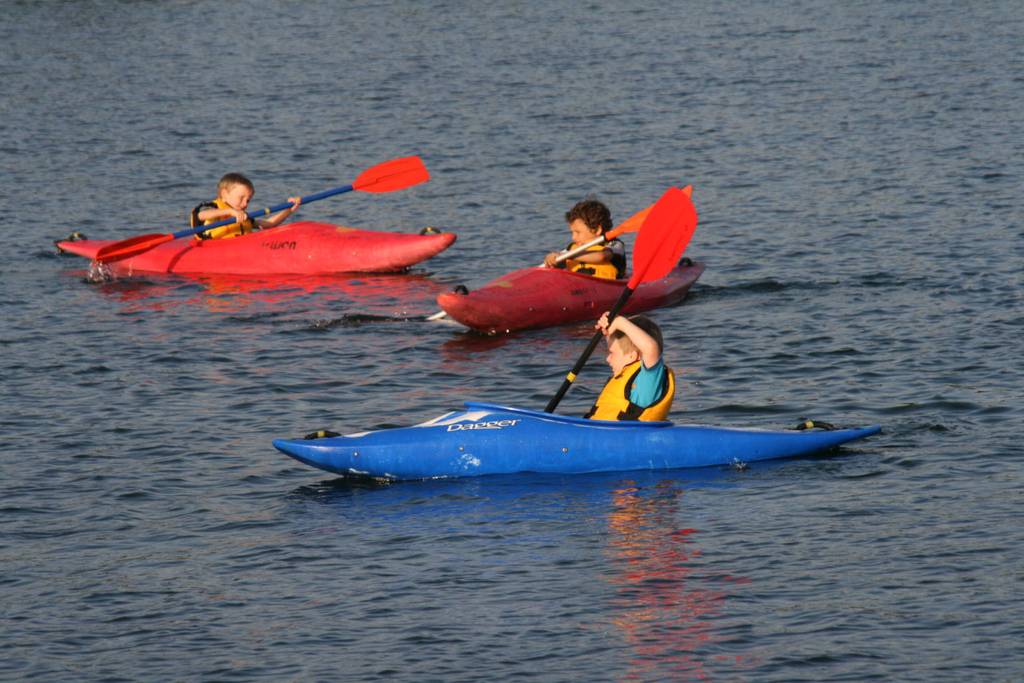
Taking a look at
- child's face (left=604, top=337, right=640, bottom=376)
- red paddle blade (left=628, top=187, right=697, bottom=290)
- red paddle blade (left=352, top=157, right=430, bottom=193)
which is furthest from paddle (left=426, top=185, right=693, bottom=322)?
child's face (left=604, top=337, right=640, bottom=376)

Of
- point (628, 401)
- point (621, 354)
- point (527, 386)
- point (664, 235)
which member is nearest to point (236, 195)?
point (527, 386)

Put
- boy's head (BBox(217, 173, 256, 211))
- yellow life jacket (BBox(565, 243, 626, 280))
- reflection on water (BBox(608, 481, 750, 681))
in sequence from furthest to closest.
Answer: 1. boy's head (BBox(217, 173, 256, 211))
2. yellow life jacket (BBox(565, 243, 626, 280))
3. reflection on water (BBox(608, 481, 750, 681))

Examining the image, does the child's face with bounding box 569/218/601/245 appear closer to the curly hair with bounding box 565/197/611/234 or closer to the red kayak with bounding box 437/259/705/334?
the curly hair with bounding box 565/197/611/234

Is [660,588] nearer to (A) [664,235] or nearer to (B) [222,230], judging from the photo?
(A) [664,235]

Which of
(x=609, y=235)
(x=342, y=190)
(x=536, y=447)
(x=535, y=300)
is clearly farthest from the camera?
(x=342, y=190)

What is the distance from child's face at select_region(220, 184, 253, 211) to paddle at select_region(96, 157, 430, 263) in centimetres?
12

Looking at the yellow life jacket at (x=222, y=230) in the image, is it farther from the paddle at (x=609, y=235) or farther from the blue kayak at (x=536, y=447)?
the blue kayak at (x=536, y=447)

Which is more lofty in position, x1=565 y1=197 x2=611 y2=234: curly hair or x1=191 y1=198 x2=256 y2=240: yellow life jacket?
x1=191 y1=198 x2=256 y2=240: yellow life jacket

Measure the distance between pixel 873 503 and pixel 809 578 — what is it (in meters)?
1.08

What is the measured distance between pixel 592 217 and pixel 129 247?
472 cm

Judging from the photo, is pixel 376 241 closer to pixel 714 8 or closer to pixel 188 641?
pixel 188 641

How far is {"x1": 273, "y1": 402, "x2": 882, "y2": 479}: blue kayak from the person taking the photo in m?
9.61

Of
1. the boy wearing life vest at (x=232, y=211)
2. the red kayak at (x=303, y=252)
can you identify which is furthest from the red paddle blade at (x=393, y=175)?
the boy wearing life vest at (x=232, y=211)

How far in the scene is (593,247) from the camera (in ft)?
44.6
